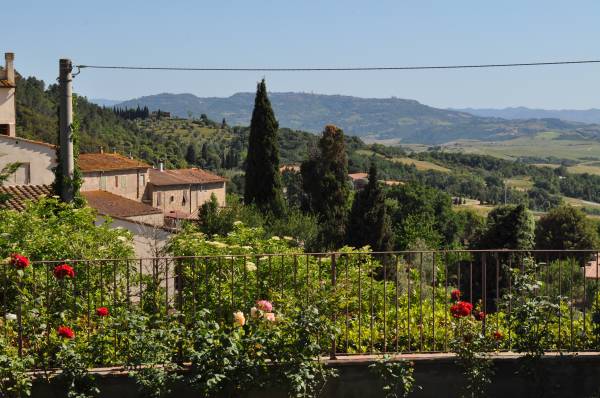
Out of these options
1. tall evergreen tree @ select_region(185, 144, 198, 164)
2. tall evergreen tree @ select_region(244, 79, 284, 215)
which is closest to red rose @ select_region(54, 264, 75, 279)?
tall evergreen tree @ select_region(244, 79, 284, 215)

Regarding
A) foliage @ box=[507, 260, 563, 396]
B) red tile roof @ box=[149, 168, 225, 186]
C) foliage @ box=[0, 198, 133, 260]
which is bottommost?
red tile roof @ box=[149, 168, 225, 186]

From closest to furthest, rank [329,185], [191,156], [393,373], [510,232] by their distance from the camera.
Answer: [393,373]
[510,232]
[329,185]
[191,156]

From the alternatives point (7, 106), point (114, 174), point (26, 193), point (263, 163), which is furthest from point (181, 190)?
point (26, 193)

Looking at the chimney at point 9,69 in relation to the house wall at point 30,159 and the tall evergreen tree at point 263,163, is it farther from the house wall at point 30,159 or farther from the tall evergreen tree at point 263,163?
the tall evergreen tree at point 263,163

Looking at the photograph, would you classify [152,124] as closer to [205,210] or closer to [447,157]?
[447,157]

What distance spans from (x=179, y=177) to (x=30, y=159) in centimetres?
4763

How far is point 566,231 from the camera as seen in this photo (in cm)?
5428

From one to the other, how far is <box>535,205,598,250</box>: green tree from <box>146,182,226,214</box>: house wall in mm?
29213

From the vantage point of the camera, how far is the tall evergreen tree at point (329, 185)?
160 feet

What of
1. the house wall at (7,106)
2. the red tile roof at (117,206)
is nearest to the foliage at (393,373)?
the house wall at (7,106)

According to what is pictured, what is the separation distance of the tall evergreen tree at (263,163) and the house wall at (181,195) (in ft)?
75.5

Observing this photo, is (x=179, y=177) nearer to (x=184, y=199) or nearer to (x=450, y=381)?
(x=184, y=199)

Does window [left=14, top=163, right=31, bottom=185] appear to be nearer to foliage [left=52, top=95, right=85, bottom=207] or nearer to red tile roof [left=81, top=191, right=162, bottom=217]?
foliage [left=52, top=95, right=85, bottom=207]

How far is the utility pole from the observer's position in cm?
1287
